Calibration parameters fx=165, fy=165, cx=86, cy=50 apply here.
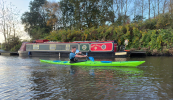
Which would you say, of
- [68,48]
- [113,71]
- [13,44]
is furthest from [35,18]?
[113,71]

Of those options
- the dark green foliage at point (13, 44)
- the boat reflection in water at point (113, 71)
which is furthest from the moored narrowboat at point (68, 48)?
the boat reflection in water at point (113, 71)

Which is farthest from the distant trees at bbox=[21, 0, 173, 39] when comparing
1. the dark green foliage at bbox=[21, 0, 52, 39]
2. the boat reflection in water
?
the boat reflection in water

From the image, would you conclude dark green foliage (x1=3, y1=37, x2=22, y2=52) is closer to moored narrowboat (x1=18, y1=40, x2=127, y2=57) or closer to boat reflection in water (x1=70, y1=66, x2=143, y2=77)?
moored narrowboat (x1=18, y1=40, x2=127, y2=57)

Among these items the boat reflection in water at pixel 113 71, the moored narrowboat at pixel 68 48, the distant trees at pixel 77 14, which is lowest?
the boat reflection in water at pixel 113 71

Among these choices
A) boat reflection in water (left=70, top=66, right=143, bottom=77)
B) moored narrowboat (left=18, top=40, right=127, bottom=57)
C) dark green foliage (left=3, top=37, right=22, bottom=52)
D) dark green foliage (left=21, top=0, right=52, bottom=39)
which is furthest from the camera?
dark green foliage (left=21, top=0, right=52, bottom=39)

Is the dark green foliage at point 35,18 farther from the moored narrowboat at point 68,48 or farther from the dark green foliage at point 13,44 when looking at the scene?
the moored narrowboat at point 68,48

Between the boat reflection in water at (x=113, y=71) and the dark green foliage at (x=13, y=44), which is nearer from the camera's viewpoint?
the boat reflection in water at (x=113, y=71)

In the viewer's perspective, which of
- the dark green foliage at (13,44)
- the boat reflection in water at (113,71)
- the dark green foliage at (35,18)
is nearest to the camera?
the boat reflection in water at (113,71)

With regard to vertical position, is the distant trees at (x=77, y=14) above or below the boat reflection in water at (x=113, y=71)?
above

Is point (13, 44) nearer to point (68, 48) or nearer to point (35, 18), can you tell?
point (35, 18)

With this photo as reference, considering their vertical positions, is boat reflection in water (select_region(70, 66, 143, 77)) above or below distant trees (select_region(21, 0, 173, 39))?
below

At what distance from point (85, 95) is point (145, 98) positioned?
5.62ft

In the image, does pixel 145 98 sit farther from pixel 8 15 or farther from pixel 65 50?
pixel 8 15

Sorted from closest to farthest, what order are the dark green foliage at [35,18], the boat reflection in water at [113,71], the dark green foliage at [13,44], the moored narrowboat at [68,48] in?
the boat reflection in water at [113,71] < the moored narrowboat at [68,48] < the dark green foliage at [13,44] < the dark green foliage at [35,18]
